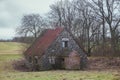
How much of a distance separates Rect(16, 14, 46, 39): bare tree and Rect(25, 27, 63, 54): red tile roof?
1402 cm

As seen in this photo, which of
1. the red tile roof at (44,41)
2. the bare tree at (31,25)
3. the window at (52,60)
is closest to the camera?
the window at (52,60)

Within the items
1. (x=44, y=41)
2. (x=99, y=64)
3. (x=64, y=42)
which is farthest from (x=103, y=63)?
(x=44, y=41)

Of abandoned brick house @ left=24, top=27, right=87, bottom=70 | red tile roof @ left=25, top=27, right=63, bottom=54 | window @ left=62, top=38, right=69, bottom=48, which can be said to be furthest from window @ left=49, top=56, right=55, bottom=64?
window @ left=62, top=38, right=69, bottom=48

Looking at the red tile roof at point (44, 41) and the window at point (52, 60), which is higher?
the red tile roof at point (44, 41)

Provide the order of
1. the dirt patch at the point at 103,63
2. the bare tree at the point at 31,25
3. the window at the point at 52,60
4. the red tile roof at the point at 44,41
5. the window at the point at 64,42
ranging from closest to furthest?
the window at the point at 52,60 → the red tile roof at the point at 44,41 → the window at the point at 64,42 → the dirt patch at the point at 103,63 → the bare tree at the point at 31,25

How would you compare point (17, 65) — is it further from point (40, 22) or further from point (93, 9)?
point (40, 22)

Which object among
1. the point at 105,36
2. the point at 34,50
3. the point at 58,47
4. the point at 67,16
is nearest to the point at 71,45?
the point at 58,47

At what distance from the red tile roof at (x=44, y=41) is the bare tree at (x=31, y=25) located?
14.0m

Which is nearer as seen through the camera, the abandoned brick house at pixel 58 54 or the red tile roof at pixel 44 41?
the abandoned brick house at pixel 58 54

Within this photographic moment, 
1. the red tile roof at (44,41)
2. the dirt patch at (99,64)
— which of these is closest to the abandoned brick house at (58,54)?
the red tile roof at (44,41)

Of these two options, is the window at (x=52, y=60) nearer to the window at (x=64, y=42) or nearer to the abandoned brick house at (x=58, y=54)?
the abandoned brick house at (x=58, y=54)

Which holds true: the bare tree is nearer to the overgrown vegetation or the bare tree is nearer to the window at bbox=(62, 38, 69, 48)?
the overgrown vegetation

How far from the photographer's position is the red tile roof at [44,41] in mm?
52787

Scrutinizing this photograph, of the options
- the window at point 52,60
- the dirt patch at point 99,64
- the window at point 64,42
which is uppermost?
the window at point 64,42
